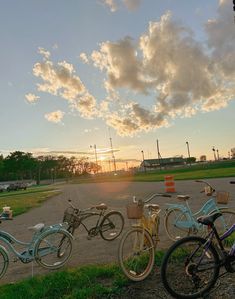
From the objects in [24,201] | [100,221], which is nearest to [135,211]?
[100,221]

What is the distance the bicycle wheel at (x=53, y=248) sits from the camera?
607 cm

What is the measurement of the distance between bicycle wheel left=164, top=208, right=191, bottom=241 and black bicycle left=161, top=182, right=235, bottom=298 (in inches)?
91.5

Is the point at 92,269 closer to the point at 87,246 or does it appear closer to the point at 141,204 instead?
the point at 141,204

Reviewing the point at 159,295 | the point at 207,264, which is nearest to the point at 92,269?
the point at 159,295

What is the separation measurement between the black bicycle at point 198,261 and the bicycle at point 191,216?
161 centimetres

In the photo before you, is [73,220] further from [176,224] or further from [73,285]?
[73,285]

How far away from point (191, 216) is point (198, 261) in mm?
2480

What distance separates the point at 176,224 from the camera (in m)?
6.70

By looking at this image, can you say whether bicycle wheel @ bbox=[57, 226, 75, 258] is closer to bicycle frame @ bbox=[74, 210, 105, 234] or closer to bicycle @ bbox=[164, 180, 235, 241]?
bicycle frame @ bbox=[74, 210, 105, 234]

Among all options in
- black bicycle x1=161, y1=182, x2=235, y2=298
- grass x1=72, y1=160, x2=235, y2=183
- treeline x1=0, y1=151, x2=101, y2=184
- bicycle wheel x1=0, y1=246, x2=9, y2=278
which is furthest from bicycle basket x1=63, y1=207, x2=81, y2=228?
treeline x1=0, y1=151, x2=101, y2=184

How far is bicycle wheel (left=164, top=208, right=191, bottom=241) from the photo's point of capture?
664cm

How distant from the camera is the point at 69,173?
15200cm

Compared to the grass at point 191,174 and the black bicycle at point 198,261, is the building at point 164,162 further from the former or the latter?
the black bicycle at point 198,261

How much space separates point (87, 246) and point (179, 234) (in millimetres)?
2105
